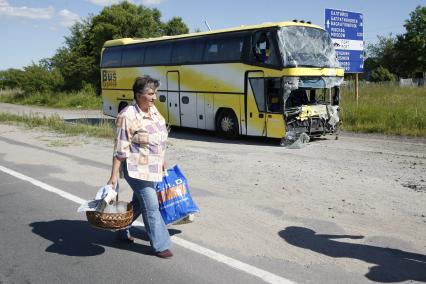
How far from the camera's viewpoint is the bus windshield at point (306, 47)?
13578 millimetres

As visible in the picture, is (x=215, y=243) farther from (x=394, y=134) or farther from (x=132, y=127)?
(x=394, y=134)

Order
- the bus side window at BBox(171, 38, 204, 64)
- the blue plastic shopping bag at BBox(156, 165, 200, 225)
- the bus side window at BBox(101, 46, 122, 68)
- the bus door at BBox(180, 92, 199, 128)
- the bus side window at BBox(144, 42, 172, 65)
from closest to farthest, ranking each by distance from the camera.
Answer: the blue plastic shopping bag at BBox(156, 165, 200, 225), the bus side window at BBox(171, 38, 204, 64), the bus door at BBox(180, 92, 199, 128), the bus side window at BBox(144, 42, 172, 65), the bus side window at BBox(101, 46, 122, 68)

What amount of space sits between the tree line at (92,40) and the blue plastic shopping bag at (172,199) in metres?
34.9

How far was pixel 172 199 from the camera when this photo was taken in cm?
544

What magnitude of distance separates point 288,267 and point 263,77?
9652 mm

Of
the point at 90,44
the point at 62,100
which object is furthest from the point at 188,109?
the point at 90,44

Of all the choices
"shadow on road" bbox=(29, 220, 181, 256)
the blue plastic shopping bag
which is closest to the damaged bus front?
"shadow on road" bbox=(29, 220, 181, 256)

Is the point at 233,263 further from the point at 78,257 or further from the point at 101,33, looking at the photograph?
the point at 101,33

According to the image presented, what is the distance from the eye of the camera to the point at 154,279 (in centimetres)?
466

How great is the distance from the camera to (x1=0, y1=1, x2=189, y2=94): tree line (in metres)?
39.3

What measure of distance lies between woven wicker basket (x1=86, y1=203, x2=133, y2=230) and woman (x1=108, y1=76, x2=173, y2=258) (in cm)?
20

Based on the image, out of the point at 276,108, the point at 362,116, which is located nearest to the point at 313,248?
the point at 276,108

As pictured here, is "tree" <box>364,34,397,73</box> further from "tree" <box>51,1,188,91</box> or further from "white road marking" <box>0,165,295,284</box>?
"white road marking" <box>0,165,295,284</box>

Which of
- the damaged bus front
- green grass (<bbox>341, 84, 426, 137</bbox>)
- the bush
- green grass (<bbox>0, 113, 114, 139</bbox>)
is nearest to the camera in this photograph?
the damaged bus front
